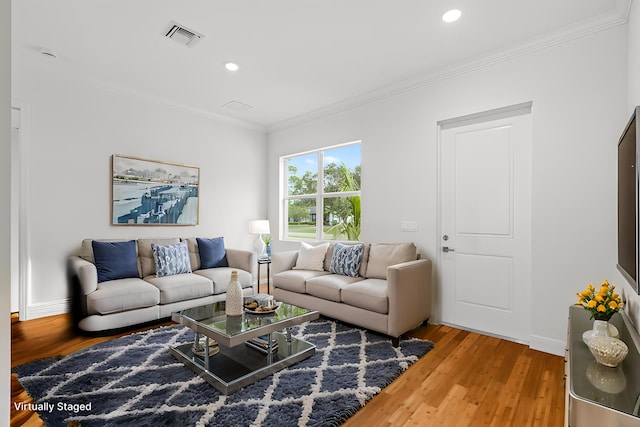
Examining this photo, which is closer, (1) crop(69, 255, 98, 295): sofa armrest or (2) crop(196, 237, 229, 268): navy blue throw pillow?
(1) crop(69, 255, 98, 295): sofa armrest

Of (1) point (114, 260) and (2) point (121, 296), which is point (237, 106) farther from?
(2) point (121, 296)

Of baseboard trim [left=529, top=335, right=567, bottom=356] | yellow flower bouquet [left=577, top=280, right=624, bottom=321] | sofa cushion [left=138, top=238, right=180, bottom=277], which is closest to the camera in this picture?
yellow flower bouquet [left=577, top=280, right=624, bottom=321]

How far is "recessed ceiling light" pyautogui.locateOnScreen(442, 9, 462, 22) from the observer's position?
98.4 inches

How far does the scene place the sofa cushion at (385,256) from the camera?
3.42 m

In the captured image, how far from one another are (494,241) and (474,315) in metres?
0.78

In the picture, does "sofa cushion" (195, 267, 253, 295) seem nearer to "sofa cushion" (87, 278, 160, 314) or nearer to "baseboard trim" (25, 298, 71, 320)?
"sofa cushion" (87, 278, 160, 314)

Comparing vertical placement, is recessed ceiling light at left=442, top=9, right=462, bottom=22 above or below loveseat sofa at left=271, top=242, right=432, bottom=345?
above

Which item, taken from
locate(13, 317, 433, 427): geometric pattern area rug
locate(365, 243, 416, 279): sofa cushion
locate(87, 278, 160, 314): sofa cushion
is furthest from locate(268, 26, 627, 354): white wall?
locate(87, 278, 160, 314): sofa cushion

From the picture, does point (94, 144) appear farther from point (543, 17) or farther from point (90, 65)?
point (543, 17)

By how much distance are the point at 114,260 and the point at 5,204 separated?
3.00 m

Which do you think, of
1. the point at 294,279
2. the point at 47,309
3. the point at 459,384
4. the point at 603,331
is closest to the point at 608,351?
the point at 603,331

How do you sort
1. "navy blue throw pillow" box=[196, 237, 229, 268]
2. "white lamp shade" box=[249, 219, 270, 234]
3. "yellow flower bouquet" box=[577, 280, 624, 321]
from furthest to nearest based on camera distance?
1. "white lamp shade" box=[249, 219, 270, 234]
2. "navy blue throw pillow" box=[196, 237, 229, 268]
3. "yellow flower bouquet" box=[577, 280, 624, 321]

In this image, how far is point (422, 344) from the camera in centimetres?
289

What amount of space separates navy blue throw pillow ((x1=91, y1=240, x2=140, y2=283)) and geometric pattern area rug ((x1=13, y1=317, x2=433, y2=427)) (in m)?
0.86
